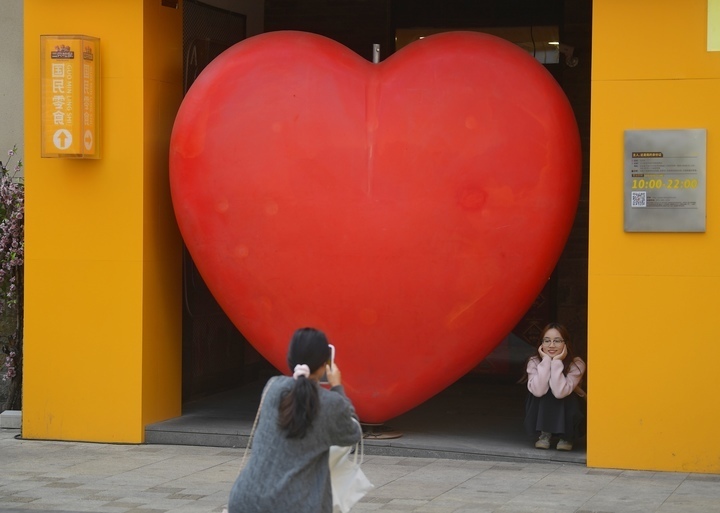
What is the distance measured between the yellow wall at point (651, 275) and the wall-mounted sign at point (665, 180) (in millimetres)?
59

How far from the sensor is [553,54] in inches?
458

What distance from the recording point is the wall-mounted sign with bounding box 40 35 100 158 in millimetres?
9047

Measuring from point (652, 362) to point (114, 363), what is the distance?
3913 mm

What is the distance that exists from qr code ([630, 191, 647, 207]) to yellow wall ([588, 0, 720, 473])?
3.5 inches

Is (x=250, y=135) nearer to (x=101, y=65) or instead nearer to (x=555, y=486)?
(x=101, y=65)

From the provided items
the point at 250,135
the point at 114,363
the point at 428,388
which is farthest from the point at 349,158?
the point at 114,363

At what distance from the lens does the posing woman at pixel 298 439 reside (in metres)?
4.49

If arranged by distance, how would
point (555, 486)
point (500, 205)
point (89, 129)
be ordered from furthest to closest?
point (89, 129)
point (500, 205)
point (555, 486)

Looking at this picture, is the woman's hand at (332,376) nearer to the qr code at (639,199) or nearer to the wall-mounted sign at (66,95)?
the qr code at (639,199)

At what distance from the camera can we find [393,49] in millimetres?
12055

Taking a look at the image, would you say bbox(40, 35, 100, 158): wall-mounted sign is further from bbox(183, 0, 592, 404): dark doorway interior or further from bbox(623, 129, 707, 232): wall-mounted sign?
bbox(623, 129, 707, 232): wall-mounted sign

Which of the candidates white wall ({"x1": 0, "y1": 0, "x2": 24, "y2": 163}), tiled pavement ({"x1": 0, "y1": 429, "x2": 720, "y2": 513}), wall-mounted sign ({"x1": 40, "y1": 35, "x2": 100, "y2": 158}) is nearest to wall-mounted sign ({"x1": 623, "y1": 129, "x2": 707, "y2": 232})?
tiled pavement ({"x1": 0, "y1": 429, "x2": 720, "y2": 513})

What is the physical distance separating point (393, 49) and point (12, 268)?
14.1 feet

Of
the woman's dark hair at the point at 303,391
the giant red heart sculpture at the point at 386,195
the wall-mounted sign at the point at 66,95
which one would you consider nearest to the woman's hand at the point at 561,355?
the giant red heart sculpture at the point at 386,195
